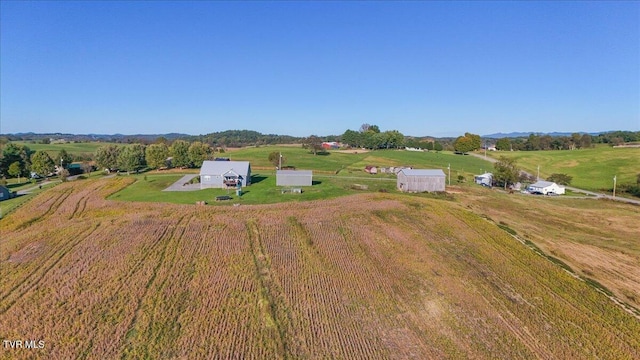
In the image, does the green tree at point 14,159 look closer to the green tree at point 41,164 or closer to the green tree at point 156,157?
the green tree at point 41,164

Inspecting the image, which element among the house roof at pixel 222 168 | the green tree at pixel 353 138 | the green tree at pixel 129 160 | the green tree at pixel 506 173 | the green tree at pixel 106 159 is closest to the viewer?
the house roof at pixel 222 168

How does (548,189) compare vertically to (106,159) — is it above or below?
below

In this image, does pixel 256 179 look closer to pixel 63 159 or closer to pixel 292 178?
pixel 292 178

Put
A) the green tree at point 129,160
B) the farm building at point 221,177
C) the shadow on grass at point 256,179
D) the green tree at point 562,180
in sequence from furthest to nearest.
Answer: the green tree at point 129,160, the green tree at point 562,180, the shadow on grass at point 256,179, the farm building at point 221,177

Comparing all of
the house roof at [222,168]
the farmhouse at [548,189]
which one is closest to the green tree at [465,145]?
the farmhouse at [548,189]

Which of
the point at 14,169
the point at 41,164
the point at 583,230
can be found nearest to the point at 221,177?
the point at 583,230

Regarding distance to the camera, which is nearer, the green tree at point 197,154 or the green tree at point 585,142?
the green tree at point 197,154

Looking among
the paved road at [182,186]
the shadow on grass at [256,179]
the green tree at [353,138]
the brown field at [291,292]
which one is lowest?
the brown field at [291,292]
